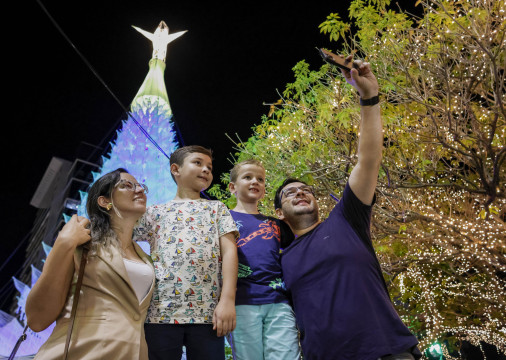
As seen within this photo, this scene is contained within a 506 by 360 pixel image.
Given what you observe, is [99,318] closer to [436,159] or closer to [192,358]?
[192,358]

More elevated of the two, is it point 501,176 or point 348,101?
point 348,101

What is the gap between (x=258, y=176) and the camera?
144 inches

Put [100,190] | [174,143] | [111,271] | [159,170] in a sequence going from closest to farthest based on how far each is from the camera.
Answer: [111,271], [100,190], [159,170], [174,143]

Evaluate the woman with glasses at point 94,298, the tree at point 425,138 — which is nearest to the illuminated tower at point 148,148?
the tree at point 425,138

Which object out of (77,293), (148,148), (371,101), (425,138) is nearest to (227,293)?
(77,293)

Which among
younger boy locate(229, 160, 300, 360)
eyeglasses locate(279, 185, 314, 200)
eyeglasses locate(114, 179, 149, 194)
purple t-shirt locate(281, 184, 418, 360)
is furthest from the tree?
eyeglasses locate(114, 179, 149, 194)

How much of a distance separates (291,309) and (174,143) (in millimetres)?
10270

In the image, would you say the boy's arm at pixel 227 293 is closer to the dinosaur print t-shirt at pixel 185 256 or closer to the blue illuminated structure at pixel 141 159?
the dinosaur print t-shirt at pixel 185 256

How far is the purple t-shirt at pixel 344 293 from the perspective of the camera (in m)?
2.13

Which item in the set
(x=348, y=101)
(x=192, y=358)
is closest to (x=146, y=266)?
(x=192, y=358)

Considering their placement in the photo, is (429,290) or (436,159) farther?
(429,290)

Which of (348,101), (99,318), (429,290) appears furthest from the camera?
(429,290)

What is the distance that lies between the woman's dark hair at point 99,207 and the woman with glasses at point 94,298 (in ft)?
0.06

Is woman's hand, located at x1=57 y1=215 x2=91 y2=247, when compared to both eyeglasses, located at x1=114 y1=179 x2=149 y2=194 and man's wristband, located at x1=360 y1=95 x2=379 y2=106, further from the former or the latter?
man's wristband, located at x1=360 y1=95 x2=379 y2=106
